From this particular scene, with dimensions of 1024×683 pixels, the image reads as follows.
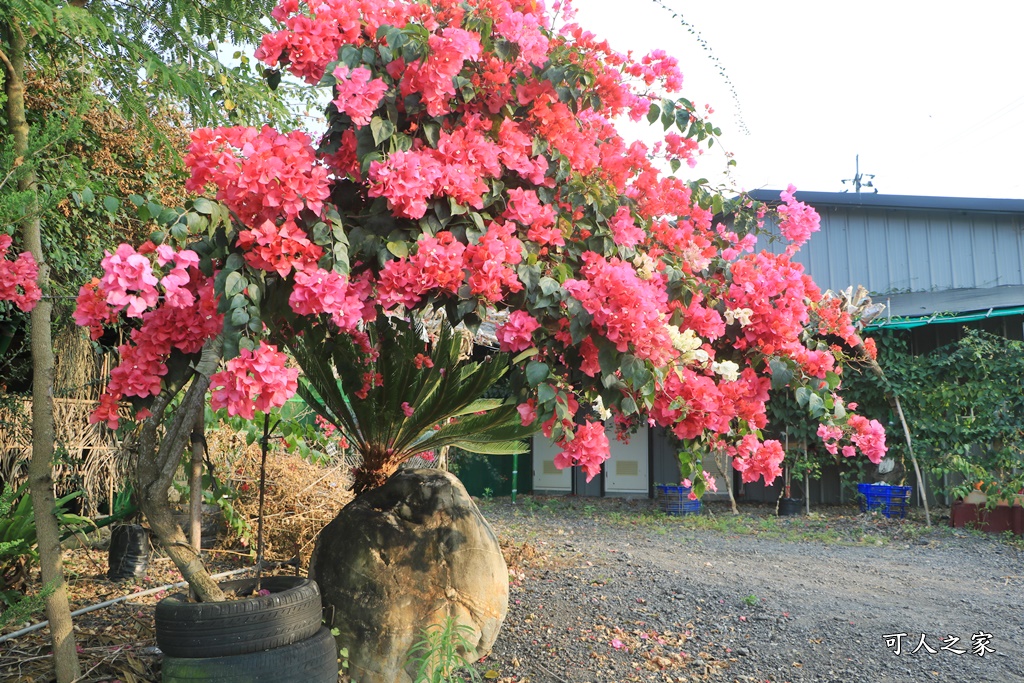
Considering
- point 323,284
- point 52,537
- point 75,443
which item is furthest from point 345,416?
point 323,284

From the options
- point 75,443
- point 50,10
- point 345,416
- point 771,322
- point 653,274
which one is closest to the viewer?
point 50,10

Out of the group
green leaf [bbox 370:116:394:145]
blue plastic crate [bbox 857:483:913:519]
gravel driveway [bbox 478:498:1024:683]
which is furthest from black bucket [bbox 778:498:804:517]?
green leaf [bbox 370:116:394:145]

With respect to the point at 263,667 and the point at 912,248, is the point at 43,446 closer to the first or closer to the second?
the point at 263,667

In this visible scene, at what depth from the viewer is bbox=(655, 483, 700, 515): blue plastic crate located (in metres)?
9.34

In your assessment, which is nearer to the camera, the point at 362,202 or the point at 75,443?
the point at 362,202

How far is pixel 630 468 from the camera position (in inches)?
442

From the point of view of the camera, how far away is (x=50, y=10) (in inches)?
95.6

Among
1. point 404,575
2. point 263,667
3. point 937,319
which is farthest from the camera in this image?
point 937,319

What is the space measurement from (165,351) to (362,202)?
769mm

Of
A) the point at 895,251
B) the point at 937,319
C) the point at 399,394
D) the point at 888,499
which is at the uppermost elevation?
the point at 895,251

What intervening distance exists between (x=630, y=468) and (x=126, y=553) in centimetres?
785

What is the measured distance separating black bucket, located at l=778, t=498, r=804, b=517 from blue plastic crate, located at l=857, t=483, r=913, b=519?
76cm

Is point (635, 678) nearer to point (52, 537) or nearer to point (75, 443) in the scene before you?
point (52, 537)

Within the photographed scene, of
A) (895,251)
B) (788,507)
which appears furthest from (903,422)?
(895,251)
